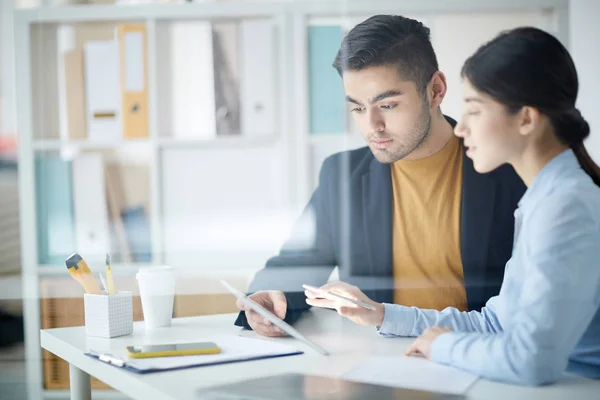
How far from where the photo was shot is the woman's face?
3.42ft

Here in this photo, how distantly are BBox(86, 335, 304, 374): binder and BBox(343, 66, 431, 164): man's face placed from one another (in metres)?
0.47

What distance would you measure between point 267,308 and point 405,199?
36 centimetres

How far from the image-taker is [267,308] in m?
1.35

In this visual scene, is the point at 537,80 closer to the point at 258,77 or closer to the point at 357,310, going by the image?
the point at 357,310

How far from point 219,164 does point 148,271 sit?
561mm

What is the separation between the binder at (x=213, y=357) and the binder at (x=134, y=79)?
93 cm

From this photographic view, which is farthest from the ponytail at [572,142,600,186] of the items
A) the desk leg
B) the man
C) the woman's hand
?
the desk leg

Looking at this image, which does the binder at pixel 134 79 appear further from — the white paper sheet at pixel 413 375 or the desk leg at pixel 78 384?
the white paper sheet at pixel 413 375

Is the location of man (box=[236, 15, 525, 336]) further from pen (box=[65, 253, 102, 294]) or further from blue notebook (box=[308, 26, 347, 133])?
pen (box=[65, 253, 102, 294])

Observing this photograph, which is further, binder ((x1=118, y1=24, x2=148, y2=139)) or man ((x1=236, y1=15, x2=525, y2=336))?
binder ((x1=118, y1=24, x2=148, y2=139))

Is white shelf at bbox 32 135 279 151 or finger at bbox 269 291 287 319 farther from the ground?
white shelf at bbox 32 135 279 151

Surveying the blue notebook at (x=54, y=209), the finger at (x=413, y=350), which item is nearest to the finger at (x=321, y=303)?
the finger at (x=413, y=350)

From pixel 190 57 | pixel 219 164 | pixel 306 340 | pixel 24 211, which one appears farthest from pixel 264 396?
pixel 24 211

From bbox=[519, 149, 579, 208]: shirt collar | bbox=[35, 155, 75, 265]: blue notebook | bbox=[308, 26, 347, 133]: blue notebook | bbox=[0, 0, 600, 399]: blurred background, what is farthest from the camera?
bbox=[35, 155, 75, 265]: blue notebook
